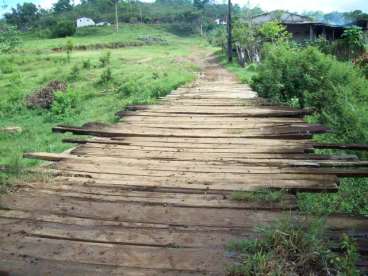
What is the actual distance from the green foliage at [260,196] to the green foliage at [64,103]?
35.7 ft

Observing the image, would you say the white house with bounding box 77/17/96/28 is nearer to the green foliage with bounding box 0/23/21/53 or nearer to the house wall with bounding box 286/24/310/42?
the house wall with bounding box 286/24/310/42

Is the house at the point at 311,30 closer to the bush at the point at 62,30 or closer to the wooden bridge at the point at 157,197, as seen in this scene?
the wooden bridge at the point at 157,197

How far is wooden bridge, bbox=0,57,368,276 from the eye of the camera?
288cm

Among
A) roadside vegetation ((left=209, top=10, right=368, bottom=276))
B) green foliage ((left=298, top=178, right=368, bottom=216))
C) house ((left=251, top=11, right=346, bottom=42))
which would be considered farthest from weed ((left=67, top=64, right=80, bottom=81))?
house ((left=251, top=11, right=346, bottom=42))

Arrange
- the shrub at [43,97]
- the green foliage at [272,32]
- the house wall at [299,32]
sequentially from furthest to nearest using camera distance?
the house wall at [299,32]
the green foliage at [272,32]
the shrub at [43,97]

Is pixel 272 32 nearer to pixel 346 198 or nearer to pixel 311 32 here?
pixel 311 32

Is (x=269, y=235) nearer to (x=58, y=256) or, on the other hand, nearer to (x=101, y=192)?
(x=58, y=256)

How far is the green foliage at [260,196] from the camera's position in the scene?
3.77m

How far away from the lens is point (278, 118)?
751cm

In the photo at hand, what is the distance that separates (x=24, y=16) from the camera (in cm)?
6669

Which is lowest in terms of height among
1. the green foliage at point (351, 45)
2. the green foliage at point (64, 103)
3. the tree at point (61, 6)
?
the green foliage at point (64, 103)

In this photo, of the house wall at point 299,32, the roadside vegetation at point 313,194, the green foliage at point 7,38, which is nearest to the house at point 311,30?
the house wall at point 299,32

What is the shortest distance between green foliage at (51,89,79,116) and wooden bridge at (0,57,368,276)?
7.78 m

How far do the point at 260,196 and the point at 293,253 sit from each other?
1.03 metres
